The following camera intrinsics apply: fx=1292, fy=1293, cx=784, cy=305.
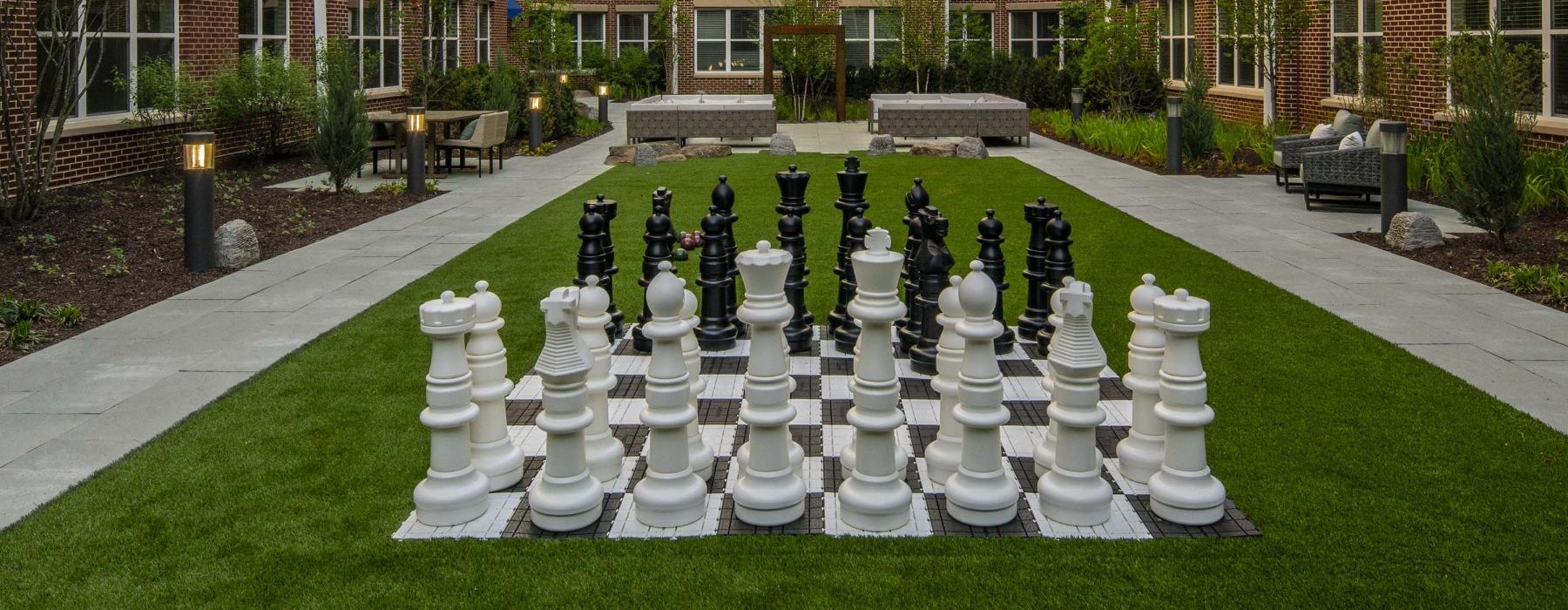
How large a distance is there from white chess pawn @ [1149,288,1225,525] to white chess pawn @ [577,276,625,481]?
1609 mm

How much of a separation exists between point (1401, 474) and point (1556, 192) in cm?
826

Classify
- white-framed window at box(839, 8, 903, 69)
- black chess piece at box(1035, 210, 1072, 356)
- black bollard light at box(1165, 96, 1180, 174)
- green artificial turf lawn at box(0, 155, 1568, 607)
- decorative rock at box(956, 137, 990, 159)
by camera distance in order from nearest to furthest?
green artificial turf lawn at box(0, 155, 1568, 607) → black chess piece at box(1035, 210, 1072, 356) → black bollard light at box(1165, 96, 1180, 174) → decorative rock at box(956, 137, 990, 159) → white-framed window at box(839, 8, 903, 69)

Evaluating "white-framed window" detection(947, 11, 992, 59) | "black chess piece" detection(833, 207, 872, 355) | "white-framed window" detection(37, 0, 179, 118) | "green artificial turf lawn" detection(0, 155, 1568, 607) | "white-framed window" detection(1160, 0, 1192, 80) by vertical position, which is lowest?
"green artificial turf lawn" detection(0, 155, 1568, 607)

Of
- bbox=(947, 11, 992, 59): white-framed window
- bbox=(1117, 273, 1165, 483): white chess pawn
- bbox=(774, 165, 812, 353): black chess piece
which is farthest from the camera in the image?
bbox=(947, 11, 992, 59): white-framed window

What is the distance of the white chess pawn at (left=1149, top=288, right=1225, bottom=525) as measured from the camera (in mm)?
3533

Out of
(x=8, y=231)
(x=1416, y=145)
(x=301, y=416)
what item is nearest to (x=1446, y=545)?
(x=301, y=416)

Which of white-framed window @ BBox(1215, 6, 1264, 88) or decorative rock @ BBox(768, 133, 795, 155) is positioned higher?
white-framed window @ BBox(1215, 6, 1264, 88)

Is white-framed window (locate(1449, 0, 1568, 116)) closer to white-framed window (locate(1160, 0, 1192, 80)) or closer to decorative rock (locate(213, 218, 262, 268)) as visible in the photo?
white-framed window (locate(1160, 0, 1192, 80))

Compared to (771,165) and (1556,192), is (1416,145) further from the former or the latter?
(771,165)

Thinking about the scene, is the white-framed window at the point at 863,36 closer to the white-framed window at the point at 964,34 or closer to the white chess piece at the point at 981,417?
the white-framed window at the point at 964,34

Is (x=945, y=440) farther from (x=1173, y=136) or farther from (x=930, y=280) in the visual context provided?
(x=1173, y=136)

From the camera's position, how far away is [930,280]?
209 inches

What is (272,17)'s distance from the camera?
58.4 ft

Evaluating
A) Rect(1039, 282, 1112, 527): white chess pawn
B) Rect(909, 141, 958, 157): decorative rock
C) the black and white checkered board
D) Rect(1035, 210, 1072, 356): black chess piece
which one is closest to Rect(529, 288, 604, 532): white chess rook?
the black and white checkered board
